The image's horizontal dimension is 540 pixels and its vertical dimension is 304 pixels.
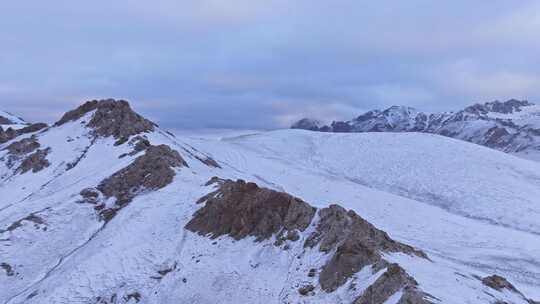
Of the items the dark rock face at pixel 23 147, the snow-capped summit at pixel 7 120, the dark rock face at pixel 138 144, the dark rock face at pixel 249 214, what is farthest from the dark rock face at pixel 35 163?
the snow-capped summit at pixel 7 120

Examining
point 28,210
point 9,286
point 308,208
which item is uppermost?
point 308,208

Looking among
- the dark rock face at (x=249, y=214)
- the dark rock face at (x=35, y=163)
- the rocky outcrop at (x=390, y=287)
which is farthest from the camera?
the dark rock face at (x=35, y=163)

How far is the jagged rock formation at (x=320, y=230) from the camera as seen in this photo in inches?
949

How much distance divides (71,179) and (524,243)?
4436 centimetres

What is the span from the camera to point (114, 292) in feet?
107

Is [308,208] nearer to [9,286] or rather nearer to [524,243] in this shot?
[9,286]

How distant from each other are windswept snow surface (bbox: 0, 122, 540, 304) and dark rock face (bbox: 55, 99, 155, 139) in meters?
1.86

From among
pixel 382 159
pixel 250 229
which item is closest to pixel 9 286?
pixel 250 229

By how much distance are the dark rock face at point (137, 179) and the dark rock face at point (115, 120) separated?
11.5 meters

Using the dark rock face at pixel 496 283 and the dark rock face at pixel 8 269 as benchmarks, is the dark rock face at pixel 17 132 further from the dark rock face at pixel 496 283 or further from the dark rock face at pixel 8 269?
the dark rock face at pixel 496 283

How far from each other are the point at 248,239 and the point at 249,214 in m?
2.02

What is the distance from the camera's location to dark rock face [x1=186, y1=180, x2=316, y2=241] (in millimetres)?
34906

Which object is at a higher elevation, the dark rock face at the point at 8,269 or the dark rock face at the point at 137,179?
the dark rock face at the point at 137,179

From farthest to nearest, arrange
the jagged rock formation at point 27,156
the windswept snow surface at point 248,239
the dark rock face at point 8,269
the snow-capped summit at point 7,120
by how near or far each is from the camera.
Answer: the snow-capped summit at point 7,120 < the jagged rock formation at point 27,156 < the dark rock face at point 8,269 < the windswept snow surface at point 248,239
